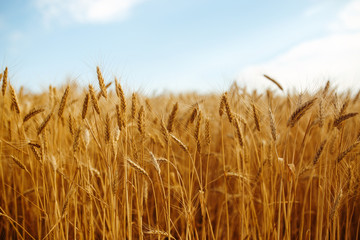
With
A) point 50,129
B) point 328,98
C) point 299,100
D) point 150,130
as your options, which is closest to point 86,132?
point 50,129

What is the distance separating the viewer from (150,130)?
1.96 meters

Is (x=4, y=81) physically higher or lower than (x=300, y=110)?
higher

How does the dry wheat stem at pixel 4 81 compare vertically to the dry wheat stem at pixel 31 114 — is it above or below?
above

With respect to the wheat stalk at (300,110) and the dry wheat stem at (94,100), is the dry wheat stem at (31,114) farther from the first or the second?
the wheat stalk at (300,110)

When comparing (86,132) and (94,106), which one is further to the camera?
(86,132)

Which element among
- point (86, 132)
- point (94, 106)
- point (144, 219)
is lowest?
point (144, 219)

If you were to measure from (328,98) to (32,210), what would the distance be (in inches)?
106

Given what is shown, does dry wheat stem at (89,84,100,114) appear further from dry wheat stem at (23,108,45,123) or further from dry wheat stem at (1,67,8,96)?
dry wheat stem at (1,67,8,96)

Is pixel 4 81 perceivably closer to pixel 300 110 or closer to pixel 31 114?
pixel 31 114

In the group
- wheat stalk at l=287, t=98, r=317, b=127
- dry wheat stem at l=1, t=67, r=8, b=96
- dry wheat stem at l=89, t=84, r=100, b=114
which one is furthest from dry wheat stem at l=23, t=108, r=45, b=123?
wheat stalk at l=287, t=98, r=317, b=127

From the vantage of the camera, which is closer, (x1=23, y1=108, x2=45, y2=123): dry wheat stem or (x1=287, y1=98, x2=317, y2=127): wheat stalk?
(x1=287, y1=98, x2=317, y2=127): wheat stalk

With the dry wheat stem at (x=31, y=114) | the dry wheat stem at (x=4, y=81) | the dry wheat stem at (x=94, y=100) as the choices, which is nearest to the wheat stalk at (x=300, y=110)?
the dry wheat stem at (x=94, y=100)

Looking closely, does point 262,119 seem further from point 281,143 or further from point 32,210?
point 32,210

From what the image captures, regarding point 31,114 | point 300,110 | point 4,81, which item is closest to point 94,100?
point 31,114
